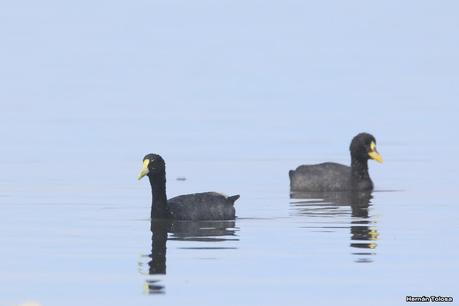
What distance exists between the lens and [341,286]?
24547mm

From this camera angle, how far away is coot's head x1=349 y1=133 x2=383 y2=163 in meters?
41.1

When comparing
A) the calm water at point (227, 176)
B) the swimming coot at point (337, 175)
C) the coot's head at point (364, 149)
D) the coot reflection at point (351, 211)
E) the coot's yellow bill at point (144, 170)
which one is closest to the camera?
the calm water at point (227, 176)

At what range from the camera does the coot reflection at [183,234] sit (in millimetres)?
27219

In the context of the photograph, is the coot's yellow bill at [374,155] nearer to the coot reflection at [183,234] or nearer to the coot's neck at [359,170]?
the coot's neck at [359,170]

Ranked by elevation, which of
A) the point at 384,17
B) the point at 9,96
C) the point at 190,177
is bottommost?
the point at 190,177

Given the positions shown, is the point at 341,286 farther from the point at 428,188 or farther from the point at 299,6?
the point at 299,6

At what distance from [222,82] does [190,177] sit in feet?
130

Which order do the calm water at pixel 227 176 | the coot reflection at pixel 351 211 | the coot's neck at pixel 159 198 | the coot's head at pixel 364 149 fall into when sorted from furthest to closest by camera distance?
the coot's head at pixel 364 149 < the coot's neck at pixel 159 198 < the coot reflection at pixel 351 211 < the calm water at pixel 227 176

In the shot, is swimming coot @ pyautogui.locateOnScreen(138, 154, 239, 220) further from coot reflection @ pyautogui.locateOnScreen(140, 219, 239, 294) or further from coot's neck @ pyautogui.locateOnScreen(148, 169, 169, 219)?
coot reflection @ pyautogui.locateOnScreen(140, 219, 239, 294)

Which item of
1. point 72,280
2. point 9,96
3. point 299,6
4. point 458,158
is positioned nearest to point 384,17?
point 299,6

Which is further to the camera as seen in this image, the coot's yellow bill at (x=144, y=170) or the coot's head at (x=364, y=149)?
the coot's head at (x=364, y=149)

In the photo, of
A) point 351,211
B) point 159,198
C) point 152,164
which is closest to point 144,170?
point 152,164

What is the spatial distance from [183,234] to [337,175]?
9918 millimetres

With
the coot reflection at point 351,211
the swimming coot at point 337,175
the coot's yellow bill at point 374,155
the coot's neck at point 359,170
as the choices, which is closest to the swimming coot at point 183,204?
the coot reflection at point 351,211
